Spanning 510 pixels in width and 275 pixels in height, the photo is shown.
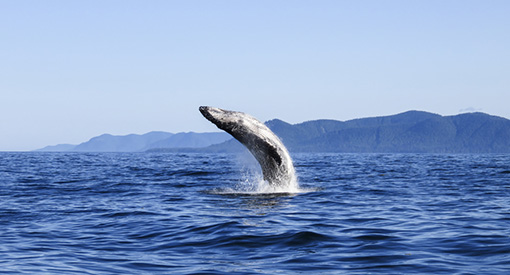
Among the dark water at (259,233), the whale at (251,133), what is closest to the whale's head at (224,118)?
the whale at (251,133)

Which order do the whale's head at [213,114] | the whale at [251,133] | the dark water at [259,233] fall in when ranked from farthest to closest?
the whale at [251,133]
the whale's head at [213,114]
the dark water at [259,233]

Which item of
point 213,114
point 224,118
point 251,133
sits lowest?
point 251,133

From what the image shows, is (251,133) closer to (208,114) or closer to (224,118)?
(224,118)

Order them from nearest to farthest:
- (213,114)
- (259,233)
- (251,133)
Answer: (259,233) < (213,114) < (251,133)

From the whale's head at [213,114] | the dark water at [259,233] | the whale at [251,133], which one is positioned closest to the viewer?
the dark water at [259,233]

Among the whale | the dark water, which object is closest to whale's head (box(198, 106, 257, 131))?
the whale

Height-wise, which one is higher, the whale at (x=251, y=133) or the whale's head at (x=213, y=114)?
the whale's head at (x=213, y=114)

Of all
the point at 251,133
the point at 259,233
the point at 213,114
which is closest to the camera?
the point at 259,233

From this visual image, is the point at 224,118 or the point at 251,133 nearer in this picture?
the point at 224,118

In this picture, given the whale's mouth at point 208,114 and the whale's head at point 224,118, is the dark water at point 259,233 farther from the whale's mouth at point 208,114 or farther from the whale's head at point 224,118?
the whale's mouth at point 208,114

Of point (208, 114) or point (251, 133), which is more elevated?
point (208, 114)

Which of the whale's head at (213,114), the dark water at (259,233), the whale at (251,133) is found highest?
the whale's head at (213,114)

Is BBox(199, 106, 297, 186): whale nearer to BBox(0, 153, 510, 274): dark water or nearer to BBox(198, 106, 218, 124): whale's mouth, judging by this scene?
BBox(198, 106, 218, 124): whale's mouth

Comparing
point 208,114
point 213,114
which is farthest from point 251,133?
point 208,114
